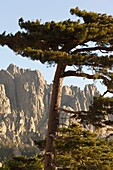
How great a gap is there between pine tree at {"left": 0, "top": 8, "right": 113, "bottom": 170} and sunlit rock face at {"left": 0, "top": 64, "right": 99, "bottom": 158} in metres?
110

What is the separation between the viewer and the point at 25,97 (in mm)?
138250

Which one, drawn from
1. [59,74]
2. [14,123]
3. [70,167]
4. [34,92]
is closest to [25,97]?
[34,92]

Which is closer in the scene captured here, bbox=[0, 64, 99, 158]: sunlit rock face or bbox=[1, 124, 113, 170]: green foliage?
bbox=[1, 124, 113, 170]: green foliage

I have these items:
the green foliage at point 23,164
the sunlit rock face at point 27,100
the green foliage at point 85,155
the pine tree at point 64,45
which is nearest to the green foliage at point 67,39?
the pine tree at point 64,45

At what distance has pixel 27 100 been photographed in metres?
138

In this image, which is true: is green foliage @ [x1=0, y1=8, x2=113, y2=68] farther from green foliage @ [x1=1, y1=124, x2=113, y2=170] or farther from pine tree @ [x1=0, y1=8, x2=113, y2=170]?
green foliage @ [x1=1, y1=124, x2=113, y2=170]

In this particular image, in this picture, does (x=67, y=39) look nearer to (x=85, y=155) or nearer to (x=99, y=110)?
(x=99, y=110)

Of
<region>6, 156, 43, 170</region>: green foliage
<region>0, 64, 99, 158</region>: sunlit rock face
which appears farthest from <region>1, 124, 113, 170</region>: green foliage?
<region>0, 64, 99, 158</region>: sunlit rock face

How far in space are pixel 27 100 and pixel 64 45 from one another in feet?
416

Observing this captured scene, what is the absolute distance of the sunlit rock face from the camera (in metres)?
125

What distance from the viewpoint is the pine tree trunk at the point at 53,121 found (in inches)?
465

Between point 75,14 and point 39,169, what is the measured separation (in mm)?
10842

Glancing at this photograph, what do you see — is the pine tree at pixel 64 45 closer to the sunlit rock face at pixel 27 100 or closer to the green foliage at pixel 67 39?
the green foliage at pixel 67 39

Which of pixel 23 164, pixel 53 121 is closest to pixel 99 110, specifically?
pixel 53 121
